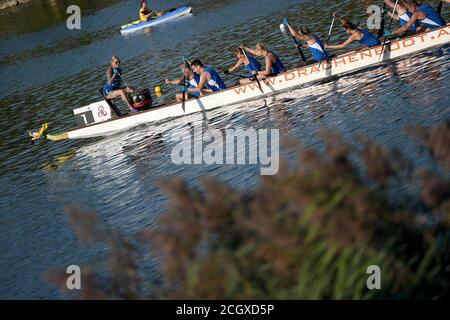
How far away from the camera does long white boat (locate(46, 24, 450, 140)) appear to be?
82.6 ft

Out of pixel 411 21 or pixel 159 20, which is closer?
pixel 411 21

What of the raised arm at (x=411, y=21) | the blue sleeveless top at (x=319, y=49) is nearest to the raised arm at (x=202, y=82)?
the blue sleeveless top at (x=319, y=49)

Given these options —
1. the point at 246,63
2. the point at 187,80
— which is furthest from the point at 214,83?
the point at 246,63

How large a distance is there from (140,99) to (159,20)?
21.7 m

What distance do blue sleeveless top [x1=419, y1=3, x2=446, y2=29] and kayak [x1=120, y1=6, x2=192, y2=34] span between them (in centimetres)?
2414

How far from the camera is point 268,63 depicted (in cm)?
2552

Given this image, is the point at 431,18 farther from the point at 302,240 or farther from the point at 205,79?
the point at 302,240

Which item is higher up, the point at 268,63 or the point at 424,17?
the point at 424,17

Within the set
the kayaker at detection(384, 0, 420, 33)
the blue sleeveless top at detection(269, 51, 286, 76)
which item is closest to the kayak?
the blue sleeveless top at detection(269, 51, 286, 76)

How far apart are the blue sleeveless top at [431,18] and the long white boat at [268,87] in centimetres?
59

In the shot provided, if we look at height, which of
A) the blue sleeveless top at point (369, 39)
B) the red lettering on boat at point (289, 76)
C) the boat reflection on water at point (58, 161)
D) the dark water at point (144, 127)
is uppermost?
the blue sleeveless top at point (369, 39)

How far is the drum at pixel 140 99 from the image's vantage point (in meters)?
27.2

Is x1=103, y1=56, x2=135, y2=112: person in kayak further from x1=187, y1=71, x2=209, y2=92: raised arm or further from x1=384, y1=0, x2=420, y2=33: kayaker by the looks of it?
x1=384, y1=0, x2=420, y2=33: kayaker

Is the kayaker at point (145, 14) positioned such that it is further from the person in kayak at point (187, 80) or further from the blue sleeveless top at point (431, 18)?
the blue sleeveless top at point (431, 18)
